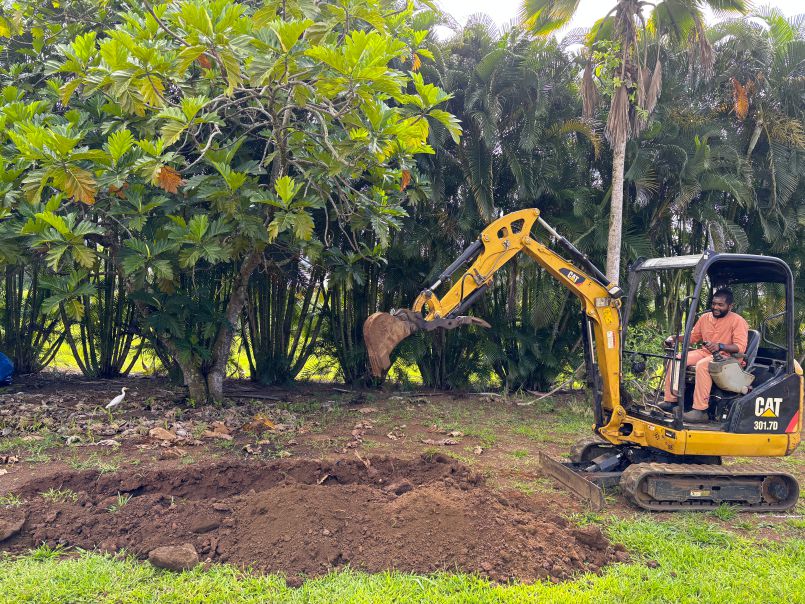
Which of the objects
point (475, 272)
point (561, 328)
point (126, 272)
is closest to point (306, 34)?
point (475, 272)

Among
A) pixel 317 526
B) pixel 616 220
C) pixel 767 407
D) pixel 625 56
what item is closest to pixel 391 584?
pixel 317 526

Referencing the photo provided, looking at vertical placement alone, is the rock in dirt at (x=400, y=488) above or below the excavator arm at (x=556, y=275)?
below

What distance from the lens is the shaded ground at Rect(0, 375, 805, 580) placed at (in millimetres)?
4156

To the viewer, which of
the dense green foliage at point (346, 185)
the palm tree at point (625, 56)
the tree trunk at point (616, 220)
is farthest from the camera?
the tree trunk at point (616, 220)

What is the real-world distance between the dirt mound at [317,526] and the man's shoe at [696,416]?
159 cm

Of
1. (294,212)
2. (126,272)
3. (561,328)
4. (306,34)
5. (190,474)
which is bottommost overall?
(190,474)

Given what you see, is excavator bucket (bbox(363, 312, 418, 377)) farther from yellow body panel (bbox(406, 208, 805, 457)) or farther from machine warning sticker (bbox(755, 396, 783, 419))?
machine warning sticker (bbox(755, 396, 783, 419))

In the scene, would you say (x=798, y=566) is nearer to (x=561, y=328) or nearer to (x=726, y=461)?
(x=726, y=461)

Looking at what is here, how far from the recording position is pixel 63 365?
1214cm

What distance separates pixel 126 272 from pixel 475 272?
3535 millimetres

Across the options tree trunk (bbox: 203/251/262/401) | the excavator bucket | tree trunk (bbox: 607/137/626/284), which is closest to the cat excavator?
the excavator bucket

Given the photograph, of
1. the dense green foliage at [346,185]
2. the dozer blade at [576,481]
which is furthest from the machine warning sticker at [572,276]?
the dense green foliage at [346,185]

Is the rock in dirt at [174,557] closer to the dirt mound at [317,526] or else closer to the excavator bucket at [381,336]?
the dirt mound at [317,526]

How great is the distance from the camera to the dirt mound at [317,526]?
405 cm
